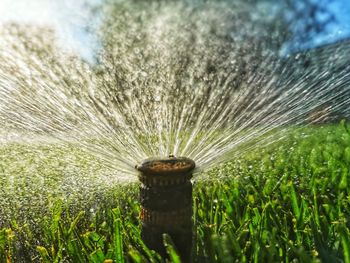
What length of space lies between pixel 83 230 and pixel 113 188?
0.57 meters

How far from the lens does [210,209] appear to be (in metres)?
2.33

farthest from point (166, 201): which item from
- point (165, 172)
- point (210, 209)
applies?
point (210, 209)

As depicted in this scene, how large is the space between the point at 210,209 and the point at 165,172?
100 cm

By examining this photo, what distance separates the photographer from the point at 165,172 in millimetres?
1393

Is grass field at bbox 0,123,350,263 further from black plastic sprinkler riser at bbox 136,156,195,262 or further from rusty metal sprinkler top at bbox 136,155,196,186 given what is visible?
rusty metal sprinkler top at bbox 136,155,196,186

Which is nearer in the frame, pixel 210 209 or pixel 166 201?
pixel 166 201

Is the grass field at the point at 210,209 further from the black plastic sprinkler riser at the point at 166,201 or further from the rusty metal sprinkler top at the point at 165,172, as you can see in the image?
the rusty metal sprinkler top at the point at 165,172

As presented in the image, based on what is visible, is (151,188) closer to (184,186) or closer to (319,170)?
(184,186)

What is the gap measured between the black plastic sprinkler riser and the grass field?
0.28ft

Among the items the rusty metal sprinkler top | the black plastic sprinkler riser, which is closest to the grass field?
the black plastic sprinkler riser

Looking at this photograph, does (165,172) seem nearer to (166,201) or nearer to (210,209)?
(166,201)

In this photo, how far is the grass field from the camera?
167 centimetres

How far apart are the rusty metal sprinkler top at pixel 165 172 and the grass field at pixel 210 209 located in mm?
212

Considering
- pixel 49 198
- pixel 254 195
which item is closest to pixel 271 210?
pixel 254 195
